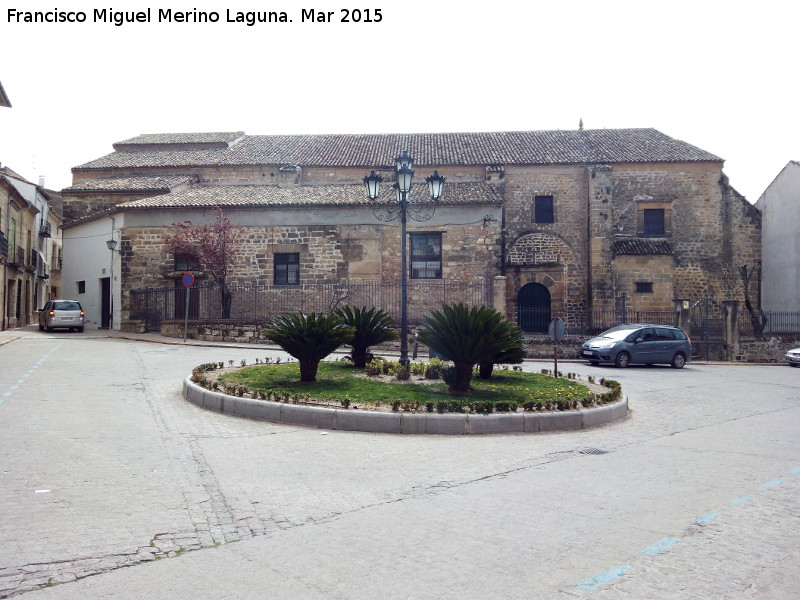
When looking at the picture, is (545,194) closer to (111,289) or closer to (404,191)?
(404,191)

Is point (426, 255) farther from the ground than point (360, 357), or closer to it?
farther from the ground

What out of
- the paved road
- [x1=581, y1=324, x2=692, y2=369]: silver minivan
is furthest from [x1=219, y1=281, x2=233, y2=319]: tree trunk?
the paved road

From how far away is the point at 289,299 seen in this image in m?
25.7

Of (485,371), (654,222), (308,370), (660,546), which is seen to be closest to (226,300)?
(308,370)

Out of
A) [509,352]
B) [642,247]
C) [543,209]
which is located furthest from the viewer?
[543,209]

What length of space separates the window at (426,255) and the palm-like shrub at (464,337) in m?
16.1

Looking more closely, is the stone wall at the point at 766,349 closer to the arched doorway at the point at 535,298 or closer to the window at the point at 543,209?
the arched doorway at the point at 535,298

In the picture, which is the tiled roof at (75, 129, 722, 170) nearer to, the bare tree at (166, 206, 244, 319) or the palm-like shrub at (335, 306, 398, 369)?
the bare tree at (166, 206, 244, 319)

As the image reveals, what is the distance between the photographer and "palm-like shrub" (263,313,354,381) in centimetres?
1093

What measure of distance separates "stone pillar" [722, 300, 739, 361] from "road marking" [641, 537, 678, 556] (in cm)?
2259

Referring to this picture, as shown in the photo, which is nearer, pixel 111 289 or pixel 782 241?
pixel 111 289

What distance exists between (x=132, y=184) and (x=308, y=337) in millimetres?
25598

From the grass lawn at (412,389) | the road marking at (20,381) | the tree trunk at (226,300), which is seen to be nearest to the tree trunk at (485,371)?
the grass lawn at (412,389)

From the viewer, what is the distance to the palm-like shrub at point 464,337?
10.2 meters
